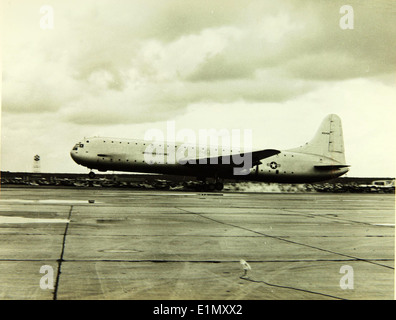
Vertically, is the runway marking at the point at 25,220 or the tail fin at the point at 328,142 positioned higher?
the tail fin at the point at 328,142

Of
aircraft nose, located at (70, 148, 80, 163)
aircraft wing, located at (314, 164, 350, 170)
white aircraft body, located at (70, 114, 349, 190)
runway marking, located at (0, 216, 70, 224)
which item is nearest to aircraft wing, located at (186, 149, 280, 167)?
white aircraft body, located at (70, 114, 349, 190)

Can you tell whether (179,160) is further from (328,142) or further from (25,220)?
(25,220)

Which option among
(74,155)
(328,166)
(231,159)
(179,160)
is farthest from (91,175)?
(328,166)

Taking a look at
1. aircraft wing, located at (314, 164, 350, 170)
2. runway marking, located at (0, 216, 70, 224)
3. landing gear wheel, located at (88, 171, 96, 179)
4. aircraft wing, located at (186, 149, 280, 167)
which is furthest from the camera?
aircraft wing, located at (314, 164, 350, 170)

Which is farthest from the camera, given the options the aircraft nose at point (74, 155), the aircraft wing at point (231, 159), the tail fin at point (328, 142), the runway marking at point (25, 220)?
the tail fin at point (328, 142)

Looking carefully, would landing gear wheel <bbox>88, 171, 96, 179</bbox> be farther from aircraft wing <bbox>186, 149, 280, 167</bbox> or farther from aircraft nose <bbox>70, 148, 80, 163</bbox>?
aircraft wing <bbox>186, 149, 280, 167</bbox>

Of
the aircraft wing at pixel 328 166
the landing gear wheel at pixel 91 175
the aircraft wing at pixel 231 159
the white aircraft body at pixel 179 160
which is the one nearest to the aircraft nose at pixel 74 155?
the white aircraft body at pixel 179 160

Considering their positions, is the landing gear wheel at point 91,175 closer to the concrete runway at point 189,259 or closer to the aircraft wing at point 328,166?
the aircraft wing at point 328,166

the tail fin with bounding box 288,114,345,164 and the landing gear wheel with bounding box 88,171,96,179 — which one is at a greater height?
the tail fin with bounding box 288,114,345,164

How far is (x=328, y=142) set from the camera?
45.3 m

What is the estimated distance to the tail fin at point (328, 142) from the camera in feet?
148

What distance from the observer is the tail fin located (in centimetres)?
4503

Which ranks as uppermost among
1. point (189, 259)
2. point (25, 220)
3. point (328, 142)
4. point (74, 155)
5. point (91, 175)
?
point (328, 142)

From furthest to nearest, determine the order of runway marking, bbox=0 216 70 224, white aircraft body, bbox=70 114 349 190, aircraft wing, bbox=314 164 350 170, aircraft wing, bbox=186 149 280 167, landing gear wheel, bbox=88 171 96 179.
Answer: aircraft wing, bbox=314 164 350 170 → white aircraft body, bbox=70 114 349 190 → aircraft wing, bbox=186 149 280 167 → landing gear wheel, bbox=88 171 96 179 → runway marking, bbox=0 216 70 224
